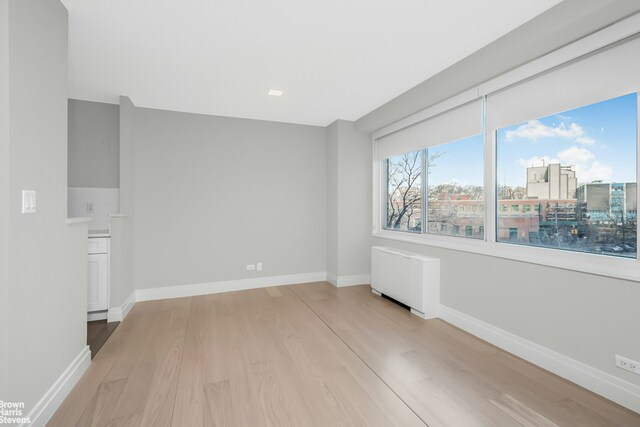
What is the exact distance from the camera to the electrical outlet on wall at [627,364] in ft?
5.78

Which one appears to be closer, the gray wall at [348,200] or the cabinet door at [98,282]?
the cabinet door at [98,282]

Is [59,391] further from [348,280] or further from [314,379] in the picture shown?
[348,280]

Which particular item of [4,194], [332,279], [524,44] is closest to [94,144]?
[4,194]

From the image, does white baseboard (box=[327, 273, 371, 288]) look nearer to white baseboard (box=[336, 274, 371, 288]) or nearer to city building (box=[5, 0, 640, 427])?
white baseboard (box=[336, 274, 371, 288])

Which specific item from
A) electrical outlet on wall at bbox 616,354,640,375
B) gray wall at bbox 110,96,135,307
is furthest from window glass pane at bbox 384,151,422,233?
gray wall at bbox 110,96,135,307

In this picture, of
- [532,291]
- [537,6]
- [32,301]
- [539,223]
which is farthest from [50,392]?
[537,6]

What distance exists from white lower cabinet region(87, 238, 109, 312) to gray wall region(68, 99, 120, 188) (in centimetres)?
99

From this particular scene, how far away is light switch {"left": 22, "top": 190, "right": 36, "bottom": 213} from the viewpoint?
1534 millimetres

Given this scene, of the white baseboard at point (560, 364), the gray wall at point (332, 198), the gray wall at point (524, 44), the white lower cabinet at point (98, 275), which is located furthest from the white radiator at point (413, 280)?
the white lower cabinet at point (98, 275)

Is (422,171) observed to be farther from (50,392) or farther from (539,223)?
(50,392)

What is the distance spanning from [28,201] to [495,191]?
3.62 meters

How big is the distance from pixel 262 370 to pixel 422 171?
3.11m

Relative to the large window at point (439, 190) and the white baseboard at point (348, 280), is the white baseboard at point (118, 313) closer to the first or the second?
the white baseboard at point (348, 280)

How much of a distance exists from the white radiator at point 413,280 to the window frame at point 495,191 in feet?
0.91
